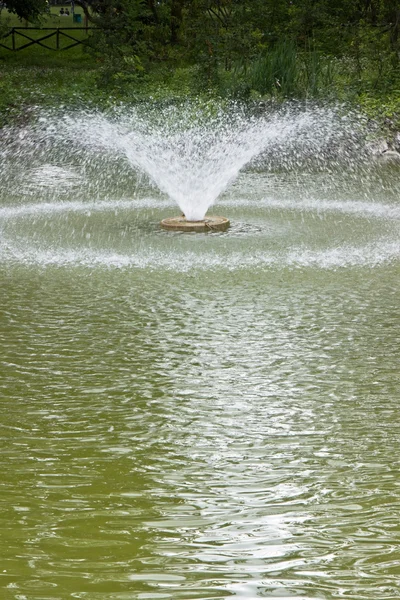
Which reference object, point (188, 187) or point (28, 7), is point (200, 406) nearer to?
point (188, 187)

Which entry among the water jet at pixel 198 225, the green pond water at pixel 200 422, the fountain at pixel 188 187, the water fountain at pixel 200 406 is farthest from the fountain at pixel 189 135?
the green pond water at pixel 200 422

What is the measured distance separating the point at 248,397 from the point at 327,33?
21.8 meters

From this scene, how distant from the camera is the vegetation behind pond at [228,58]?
20.2m

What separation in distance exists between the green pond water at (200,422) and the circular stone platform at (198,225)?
3.06 feet

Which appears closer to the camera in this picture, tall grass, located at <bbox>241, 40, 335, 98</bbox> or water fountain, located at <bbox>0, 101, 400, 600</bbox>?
water fountain, located at <bbox>0, 101, 400, 600</bbox>

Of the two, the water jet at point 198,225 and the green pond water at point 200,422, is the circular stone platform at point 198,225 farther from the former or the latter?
the green pond water at point 200,422

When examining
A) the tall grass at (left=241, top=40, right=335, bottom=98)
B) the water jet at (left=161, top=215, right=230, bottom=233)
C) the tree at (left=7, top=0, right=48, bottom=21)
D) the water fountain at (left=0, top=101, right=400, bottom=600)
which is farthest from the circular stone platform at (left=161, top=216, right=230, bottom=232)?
the tree at (left=7, top=0, right=48, bottom=21)

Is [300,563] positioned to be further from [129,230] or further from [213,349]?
[129,230]

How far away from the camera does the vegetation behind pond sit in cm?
2016

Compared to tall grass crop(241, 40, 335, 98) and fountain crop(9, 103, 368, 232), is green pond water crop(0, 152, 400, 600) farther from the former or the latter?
tall grass crop(241, 40, 335, 98)

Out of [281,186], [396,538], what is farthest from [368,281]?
[281,186]

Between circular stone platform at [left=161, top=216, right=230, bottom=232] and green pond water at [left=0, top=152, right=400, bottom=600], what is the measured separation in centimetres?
93

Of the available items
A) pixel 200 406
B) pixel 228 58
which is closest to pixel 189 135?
pixel 228 58

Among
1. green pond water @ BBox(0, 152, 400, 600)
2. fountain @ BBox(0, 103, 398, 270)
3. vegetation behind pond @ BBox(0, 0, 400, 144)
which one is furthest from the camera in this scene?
vegetation behind pond @ BBox(0, 0, 400, 144)
